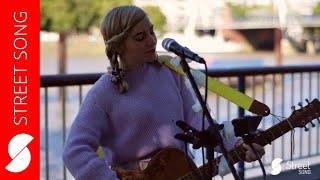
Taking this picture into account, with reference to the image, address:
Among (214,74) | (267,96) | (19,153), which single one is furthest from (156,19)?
(19,153)

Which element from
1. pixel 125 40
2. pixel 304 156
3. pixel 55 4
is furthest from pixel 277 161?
pixel 55 4

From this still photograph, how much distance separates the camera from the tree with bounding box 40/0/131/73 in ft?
126

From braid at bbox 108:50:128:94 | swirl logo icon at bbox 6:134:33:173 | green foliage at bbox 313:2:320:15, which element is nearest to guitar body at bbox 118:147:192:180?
braid at bbox 108:50:128:94

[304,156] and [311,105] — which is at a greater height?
[311,105]

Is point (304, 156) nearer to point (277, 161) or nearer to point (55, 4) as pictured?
point (277, 161)

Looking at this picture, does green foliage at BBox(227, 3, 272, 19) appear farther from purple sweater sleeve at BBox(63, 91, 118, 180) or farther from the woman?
purple sweater sleeve at BBox(63, 91, 118, 180)

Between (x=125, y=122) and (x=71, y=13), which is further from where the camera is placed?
(x=71, y=13)

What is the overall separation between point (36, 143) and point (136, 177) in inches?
63.2

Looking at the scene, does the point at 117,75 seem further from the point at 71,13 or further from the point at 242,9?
the point at 242,9

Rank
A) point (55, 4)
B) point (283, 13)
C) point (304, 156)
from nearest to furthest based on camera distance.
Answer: point (304, 156)
point (55, 4)
point (283, 13)

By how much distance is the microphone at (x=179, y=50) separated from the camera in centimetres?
205

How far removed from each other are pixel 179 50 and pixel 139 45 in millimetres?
288

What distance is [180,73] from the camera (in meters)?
2.46

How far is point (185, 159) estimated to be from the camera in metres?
2.40
